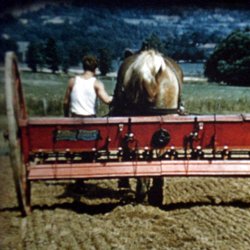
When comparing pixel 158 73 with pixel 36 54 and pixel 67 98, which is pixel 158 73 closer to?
pixel 67 98

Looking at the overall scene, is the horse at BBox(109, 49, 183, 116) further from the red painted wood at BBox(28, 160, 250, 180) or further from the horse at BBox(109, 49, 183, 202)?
the red painted wood at BBox(28, 160, 250, 180)

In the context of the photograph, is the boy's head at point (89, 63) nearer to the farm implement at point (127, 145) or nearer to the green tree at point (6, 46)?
the farm implement at point (127, 145)

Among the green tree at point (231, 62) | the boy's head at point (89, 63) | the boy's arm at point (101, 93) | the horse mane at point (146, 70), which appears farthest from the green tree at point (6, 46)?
the green tree at point (231, 62)

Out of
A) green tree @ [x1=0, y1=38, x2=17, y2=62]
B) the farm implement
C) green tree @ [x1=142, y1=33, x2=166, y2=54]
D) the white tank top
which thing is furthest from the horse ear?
green tree @ [x1=0, y1=38, x2=17, y2=62]

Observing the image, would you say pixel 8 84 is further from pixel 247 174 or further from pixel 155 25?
pixel 247 174

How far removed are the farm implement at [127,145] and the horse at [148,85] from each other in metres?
0.23

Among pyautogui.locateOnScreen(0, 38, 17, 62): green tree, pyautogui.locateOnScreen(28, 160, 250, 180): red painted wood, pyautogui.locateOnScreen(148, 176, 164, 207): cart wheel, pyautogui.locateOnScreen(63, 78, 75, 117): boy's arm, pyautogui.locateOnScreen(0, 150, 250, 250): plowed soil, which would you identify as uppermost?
pyautogui.locateOnScreen(0, 38, 17, 62): green tree

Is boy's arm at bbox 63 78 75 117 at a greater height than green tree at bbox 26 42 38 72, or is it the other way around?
green tree at bbox 26 42 38 72

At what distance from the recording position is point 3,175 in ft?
18.4

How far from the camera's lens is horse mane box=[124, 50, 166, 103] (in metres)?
4.47

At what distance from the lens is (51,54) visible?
13.2 ft

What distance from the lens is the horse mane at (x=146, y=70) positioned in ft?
14.7

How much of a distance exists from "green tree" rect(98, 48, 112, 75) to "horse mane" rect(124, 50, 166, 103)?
205 mm

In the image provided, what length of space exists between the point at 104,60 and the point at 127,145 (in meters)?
0.56
